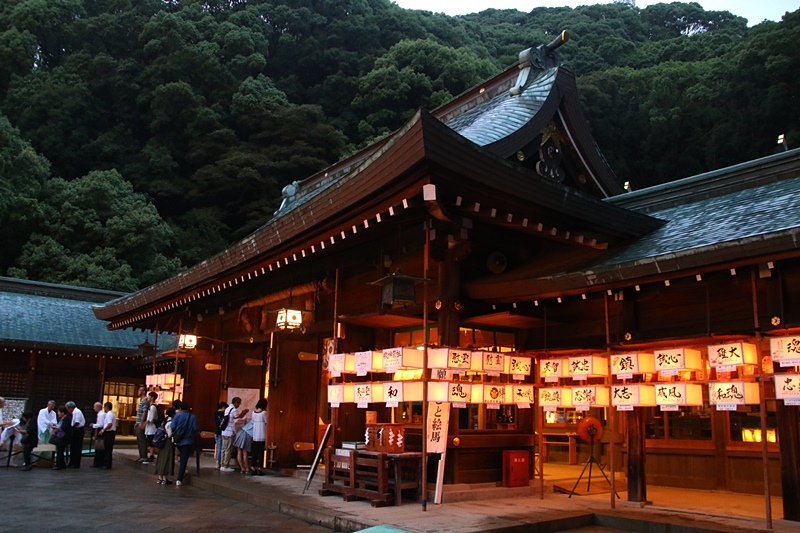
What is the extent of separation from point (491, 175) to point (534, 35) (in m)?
51.4

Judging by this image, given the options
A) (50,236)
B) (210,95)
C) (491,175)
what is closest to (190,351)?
(491,175)

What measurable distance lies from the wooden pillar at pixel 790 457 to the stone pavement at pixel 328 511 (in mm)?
212

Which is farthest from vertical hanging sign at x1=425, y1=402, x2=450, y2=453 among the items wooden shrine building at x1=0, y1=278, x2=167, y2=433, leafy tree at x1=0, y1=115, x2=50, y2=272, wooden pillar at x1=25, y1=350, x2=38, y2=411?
leafy tree at x1=0, y1=115, x2=50, y2=272

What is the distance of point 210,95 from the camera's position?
4384 cm

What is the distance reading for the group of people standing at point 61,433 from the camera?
14.4m

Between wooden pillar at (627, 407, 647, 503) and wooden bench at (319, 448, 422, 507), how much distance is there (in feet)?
9.71

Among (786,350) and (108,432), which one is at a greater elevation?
(786,350)

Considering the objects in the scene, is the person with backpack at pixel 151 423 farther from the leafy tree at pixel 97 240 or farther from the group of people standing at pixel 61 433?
the leafy tree at pixel 97 240

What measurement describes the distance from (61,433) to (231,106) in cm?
3229

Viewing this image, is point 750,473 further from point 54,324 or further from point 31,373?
point 54,324

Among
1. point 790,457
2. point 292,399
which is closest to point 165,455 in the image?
point 292,399

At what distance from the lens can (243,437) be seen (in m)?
13.0

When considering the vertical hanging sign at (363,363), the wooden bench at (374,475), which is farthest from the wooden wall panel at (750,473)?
the vertical hanging sign at (363,363)

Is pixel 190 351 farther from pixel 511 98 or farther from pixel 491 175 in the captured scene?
pixel 491 175
